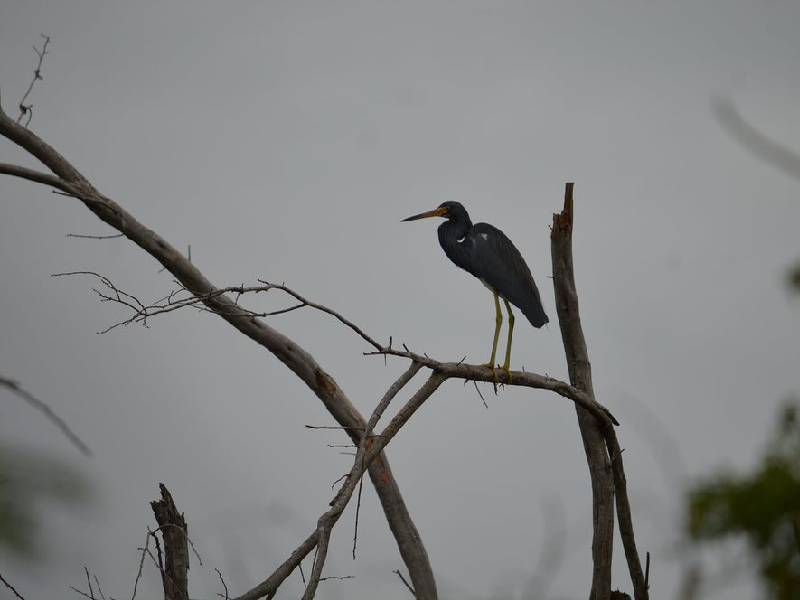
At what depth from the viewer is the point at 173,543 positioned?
155 inches

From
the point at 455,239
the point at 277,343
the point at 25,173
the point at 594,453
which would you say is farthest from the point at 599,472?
the point at 25,173

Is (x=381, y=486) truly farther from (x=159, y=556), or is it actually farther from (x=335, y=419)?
(x=159, y=556)

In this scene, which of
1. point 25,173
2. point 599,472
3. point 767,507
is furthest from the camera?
point 599,472

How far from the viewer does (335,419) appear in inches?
254

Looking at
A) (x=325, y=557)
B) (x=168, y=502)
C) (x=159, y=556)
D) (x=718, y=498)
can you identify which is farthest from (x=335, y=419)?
(x=718, y=498)

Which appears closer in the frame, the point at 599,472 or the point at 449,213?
the point at 599,472

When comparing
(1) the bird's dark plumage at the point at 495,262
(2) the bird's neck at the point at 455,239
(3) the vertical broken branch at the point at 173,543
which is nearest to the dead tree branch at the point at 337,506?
(3) the vertical broken branch at the point at 173,543

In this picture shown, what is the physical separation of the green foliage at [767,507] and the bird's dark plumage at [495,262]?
4.11 meters

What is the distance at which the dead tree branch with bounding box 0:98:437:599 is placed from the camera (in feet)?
18.5

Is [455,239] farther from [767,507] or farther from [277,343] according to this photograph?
[767,507]

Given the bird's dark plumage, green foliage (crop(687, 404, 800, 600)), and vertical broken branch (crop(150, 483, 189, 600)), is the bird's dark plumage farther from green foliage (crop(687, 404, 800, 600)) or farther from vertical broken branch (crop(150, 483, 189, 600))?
green foliage (crop(687, 404, 800, 600))

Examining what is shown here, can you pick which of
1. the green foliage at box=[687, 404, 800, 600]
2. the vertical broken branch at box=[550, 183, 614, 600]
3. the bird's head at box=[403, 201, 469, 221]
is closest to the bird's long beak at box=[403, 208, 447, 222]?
the bird's head at box=[403, 201, 469, 221]

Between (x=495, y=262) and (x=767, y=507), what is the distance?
449 cm

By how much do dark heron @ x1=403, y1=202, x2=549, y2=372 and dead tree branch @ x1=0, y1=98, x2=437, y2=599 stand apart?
1.23 m
